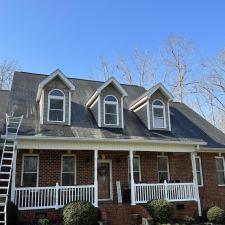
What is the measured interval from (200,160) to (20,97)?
10.7m

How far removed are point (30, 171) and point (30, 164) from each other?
1.07 feet

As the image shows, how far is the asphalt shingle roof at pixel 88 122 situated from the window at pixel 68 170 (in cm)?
163

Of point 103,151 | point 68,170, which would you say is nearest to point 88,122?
point 103,151

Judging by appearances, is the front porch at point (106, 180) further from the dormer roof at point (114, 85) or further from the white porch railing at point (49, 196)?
the dormer roof at point (114, 85)

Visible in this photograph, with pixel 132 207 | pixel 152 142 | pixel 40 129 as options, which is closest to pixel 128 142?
pixel 152 142

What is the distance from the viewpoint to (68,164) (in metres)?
14.4

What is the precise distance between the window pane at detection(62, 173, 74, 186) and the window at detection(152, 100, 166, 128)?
5378 millimetres

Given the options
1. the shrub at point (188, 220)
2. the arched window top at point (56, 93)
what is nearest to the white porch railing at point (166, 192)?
the shrub at point (188, 220)

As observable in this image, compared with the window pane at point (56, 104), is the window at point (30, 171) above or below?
below

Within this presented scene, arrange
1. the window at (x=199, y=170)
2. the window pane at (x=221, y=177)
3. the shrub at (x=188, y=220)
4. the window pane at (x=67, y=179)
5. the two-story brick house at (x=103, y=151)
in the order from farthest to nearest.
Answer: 1. the window pane at (x=221, y=177)
2. the window at (x=199, y=170)
3. the window pane at (x=67, y=179)
4. the shrub at (x=188, y=220)
5. the two-story brick house at (x=103, y=151)

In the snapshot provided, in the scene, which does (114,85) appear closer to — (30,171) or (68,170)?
(68,170)

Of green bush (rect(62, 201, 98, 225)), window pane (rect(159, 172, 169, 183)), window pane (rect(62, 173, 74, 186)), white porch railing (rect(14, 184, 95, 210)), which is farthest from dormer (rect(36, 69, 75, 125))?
window pane (rect(159, 172, 169, 183))

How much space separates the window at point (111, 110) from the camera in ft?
50.4

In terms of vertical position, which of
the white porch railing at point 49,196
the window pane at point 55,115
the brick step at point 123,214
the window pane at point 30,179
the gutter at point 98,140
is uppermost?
the window pane at point 55,115
